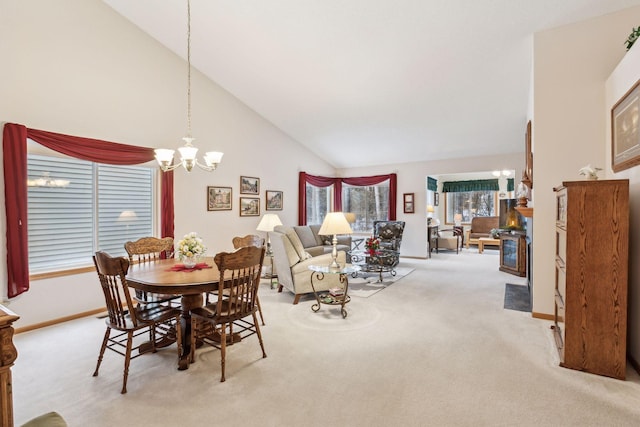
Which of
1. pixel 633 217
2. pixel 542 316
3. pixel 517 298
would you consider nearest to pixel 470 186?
pixel 517 298

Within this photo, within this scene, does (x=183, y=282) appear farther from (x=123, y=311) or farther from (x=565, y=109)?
(x=565, y=109)

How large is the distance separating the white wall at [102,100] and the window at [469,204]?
8631 millimetres

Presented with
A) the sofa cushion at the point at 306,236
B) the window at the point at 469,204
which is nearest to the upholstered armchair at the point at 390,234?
the sofa cushion at the point at 306,236

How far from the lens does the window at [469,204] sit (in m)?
11.4

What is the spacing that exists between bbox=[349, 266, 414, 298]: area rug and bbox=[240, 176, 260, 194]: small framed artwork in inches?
101

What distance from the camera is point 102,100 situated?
4.18 meters

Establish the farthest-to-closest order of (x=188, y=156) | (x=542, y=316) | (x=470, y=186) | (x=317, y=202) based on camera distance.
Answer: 1. (x=470, y=186)
2. (x=317, y=202)
3. (x=542, y=316)
4. (x=188, y=156)

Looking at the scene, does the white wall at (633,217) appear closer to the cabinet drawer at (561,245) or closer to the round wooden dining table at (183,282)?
the cabinet drawer at (561,245)

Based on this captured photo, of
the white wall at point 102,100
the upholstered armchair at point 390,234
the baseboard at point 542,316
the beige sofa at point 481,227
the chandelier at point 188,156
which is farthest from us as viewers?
the beige sofa at point 481,227

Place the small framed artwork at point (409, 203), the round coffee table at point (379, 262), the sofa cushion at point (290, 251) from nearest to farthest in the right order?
the sofa cushion at point (290, 251) → the round coffee table at point (379, 262) → the small framed artwork at point (409, 203)

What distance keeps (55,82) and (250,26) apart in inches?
94.3

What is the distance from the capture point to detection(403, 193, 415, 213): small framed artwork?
8.36m

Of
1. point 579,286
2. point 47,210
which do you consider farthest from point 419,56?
point 47,210

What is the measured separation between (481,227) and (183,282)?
1063 cm
